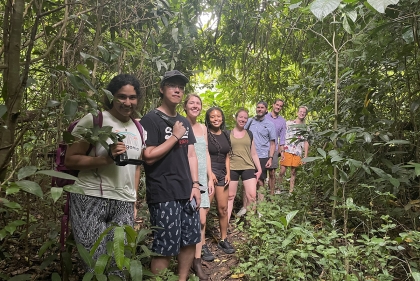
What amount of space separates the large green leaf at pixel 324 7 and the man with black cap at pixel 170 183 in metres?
1.40

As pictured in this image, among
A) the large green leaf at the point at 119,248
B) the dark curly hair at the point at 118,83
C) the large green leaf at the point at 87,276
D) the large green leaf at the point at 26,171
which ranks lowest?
the large green leaf at the point at 87,276

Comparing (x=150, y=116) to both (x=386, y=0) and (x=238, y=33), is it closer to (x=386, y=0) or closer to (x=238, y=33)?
(x=386, y=0)

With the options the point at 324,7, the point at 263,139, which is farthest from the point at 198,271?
the point at 263,139

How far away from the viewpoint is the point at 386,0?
1.13m

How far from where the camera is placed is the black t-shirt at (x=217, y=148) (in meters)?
3.91

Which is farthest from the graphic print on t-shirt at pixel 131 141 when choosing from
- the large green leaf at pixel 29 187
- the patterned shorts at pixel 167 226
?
the large green leaf at pixel 29 187

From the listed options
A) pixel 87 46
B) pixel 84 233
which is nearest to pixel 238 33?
pixel 87 46

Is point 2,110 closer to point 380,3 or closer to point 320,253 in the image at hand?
point 380,3

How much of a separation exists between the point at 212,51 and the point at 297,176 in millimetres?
3017

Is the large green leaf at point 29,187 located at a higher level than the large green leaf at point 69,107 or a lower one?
lower

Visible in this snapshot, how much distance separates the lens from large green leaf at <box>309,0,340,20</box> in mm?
1189

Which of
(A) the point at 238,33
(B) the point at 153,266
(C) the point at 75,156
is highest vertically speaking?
(A) the point at 238,33

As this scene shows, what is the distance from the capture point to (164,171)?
2396 mm

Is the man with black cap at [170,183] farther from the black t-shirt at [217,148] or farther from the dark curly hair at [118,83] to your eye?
the black t-shirt at [217,148]
